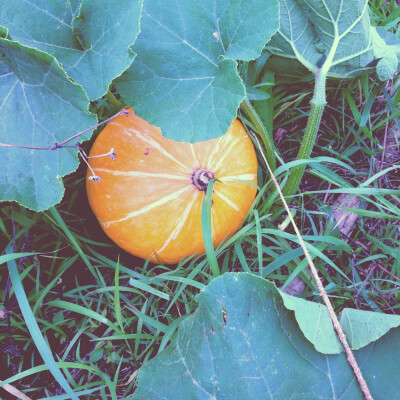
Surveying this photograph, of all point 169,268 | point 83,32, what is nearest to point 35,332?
point 169,268

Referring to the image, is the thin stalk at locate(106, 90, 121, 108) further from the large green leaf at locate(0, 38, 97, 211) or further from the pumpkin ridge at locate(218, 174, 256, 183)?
the pumpkin ridge at locate(218, 174, 256, 183)

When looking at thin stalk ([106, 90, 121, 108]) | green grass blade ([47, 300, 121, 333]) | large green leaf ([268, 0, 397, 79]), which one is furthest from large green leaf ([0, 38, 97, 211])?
large green leaf ([268, 0, 397, 79])

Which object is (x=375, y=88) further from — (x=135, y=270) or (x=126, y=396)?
(x=126, y=396)

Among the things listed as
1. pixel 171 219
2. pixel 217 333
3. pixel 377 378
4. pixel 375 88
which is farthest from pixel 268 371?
pixel 375 88

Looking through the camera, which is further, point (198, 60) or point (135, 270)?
point (135, 270)

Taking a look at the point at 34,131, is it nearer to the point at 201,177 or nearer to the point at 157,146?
the point at 157,146

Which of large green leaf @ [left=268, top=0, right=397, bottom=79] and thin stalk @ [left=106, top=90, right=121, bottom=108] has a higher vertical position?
large green leaf @ [left=268, top=0, right=397, bottom=79]
